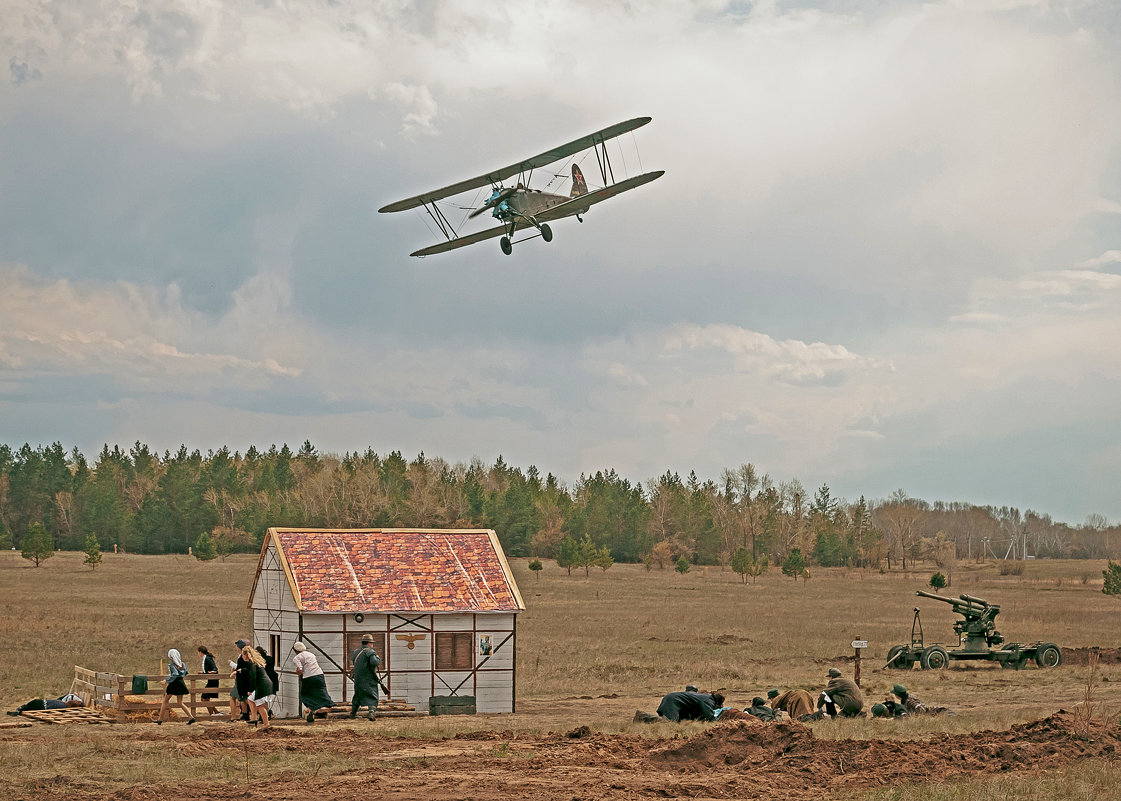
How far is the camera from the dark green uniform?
2311 centimetres

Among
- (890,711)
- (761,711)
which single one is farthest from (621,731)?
(890,711)

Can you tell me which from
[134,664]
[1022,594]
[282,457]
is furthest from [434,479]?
[134,664]

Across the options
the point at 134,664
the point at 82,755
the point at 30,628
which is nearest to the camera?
the point at 82,755

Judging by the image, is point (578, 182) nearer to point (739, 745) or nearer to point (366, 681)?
point (366, 681)

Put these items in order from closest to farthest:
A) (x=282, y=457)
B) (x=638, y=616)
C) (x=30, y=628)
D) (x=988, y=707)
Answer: (x=988, y=707) → (x=30, y=628) → (x=638, y=616) → (x=282, y=457)

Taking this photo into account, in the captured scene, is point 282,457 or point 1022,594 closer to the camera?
point 1022,594

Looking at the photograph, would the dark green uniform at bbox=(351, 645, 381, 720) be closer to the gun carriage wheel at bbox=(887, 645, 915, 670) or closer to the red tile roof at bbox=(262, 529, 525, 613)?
the red tile roof at bbox=(262, 529, 525, 613)

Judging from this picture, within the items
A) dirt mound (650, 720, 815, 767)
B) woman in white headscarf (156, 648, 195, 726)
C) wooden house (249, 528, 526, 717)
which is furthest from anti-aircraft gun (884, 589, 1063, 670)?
woman in white headscarf (156, 648, 195, 726)

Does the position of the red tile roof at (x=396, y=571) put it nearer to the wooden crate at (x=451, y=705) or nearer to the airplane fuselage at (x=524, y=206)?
the wooden crate at (x=451, y=705)

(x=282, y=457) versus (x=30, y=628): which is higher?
(x=282, y=457)

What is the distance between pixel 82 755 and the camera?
59.9 feet

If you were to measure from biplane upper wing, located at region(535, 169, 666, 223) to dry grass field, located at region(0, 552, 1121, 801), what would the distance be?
1287 cm

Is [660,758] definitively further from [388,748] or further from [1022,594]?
[1022,594]

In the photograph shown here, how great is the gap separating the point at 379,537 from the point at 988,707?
538 inches
